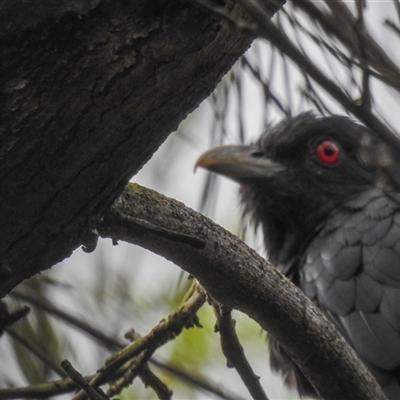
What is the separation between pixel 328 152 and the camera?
195 inches

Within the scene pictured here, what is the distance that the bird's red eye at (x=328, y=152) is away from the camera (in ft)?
16.2

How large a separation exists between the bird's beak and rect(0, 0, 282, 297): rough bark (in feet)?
7.31

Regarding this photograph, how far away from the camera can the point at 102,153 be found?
6.89 ft

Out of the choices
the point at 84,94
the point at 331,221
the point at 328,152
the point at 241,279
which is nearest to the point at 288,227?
the point at 331,221

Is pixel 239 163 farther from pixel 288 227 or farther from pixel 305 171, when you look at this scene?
pixel 288 227

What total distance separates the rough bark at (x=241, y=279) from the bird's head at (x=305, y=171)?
2067mm

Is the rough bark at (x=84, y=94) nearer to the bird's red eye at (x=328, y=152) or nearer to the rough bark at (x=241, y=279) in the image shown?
the rough bark at (x=241, y=279)

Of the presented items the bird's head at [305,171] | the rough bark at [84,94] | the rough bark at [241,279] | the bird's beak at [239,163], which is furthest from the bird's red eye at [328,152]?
the rough bark at [84,94]

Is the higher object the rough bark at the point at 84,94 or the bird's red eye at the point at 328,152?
the bird's red eye at the point at 328,152

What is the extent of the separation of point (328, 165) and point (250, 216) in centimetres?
61

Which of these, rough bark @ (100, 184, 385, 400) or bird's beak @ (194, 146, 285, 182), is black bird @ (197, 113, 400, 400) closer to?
bird's beak @ (194, 146, 285, 182)

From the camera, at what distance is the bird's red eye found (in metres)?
4.94

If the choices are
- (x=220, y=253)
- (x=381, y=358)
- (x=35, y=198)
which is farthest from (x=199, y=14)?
(x=381, y=358)

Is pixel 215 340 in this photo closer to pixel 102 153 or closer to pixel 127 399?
pixel 127 399
